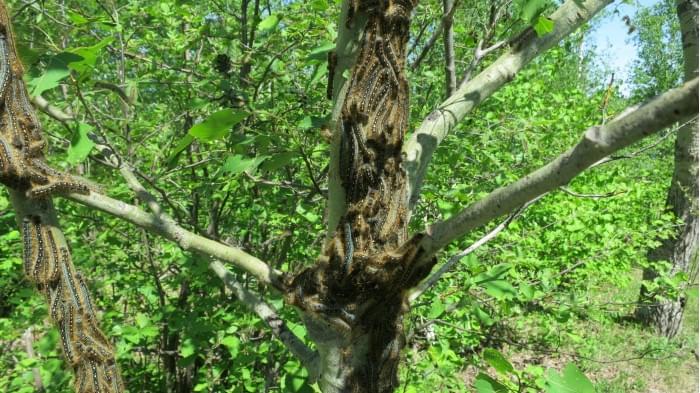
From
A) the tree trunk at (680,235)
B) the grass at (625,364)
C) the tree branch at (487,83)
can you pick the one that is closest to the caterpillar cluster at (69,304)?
the tree branch at (487,83)

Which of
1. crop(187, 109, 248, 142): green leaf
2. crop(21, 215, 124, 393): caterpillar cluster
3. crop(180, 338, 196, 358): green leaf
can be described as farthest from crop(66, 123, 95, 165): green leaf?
crop(180, 338, 196, 358): green leaf

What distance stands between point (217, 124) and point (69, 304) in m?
0.65

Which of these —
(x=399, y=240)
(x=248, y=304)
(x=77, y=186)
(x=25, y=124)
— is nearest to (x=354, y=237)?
(x=399, y=240)

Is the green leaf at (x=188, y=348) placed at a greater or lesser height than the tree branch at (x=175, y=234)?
lesser

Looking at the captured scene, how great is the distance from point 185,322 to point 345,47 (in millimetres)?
1859

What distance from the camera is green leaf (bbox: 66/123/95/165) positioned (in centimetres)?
122

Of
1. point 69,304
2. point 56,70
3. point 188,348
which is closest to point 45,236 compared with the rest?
point 69,304

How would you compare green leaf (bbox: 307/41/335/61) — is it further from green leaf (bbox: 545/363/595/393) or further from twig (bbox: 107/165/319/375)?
green leaf (bbox: 545/363/595/393)

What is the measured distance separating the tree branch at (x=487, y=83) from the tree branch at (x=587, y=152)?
1.61 ft

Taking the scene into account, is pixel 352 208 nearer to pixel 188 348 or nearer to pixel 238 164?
pixel 238 164

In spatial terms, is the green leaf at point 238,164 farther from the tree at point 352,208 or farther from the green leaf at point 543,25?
the green leaf at point 543,25

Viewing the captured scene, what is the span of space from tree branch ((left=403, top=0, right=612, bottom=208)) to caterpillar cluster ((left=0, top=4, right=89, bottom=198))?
0.91 m

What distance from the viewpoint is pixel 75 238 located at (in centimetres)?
307

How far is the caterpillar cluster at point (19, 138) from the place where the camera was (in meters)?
1.15
